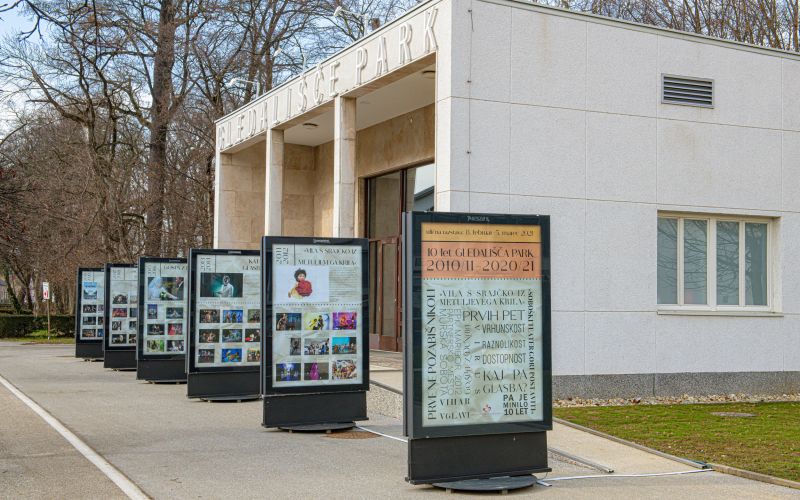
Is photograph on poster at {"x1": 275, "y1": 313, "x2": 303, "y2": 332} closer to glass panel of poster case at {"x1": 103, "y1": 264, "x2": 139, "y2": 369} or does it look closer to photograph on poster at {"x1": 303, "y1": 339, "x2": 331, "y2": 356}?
photograph on poster at {"x1": 303, "y1": 339, "x2": 331, "y2": 356}

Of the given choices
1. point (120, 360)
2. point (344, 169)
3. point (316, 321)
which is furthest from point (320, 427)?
point (120, 360)

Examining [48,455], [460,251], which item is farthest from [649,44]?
[48,455]

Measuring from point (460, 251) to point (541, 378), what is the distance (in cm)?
141

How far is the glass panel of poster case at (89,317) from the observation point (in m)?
28.1

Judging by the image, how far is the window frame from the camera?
16.8 m

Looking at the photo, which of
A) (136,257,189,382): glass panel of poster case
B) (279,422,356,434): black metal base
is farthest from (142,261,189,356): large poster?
(279,422,356,434): black metal base

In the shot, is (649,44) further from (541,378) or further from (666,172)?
(541,378)

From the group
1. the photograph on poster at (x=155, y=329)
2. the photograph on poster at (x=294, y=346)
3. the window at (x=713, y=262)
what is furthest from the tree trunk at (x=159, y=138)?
the photograph on poster at (x=294, y=346)

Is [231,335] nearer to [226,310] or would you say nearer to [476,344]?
[226,310]

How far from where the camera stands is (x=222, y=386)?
53.8ft

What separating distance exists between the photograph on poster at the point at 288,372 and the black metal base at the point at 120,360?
504 inches

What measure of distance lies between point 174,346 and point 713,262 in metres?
10.6

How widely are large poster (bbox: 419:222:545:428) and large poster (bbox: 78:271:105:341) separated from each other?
20938 mm

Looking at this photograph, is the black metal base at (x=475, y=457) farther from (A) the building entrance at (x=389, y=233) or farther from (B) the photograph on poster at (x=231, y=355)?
(A) the building entrance at (x=389, y=233)
